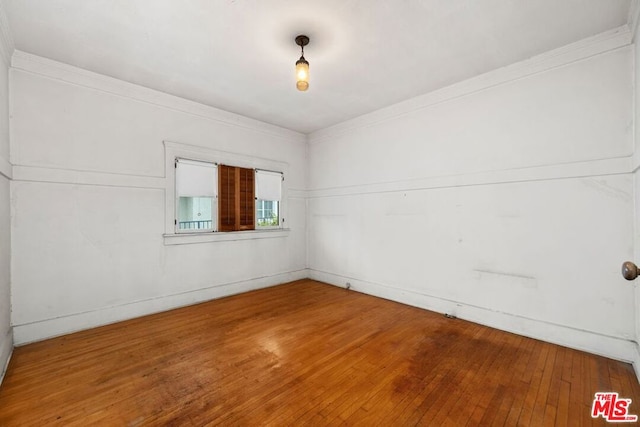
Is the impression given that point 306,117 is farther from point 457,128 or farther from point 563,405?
point 563,405

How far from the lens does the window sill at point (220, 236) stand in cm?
415

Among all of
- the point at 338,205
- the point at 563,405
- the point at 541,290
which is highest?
the point at 338,205

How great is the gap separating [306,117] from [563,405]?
16.0 feet

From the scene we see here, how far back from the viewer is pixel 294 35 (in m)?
2.72

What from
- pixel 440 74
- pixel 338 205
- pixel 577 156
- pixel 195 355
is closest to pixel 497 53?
pixel 440 74

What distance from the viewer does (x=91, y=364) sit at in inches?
103

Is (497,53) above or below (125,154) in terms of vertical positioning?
above

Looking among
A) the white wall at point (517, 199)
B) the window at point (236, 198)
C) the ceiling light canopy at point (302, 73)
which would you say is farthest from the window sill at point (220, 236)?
the ceiling light canopy at point (302, 73)

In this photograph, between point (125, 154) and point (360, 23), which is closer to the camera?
point (360, 23)

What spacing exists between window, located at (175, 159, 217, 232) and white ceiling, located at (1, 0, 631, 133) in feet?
3.83

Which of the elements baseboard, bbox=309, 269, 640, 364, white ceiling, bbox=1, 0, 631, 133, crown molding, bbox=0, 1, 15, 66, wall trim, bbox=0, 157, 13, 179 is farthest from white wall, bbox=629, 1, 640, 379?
wall trim, bbox=0, 157, 13, 179

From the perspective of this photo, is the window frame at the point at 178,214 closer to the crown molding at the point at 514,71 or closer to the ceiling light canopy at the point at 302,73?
the ceiling light canopy at the point at 302,73

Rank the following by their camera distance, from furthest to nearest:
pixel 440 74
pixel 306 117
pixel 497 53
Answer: pixel 306 117 < pixel 440 74 < pixel 497 53

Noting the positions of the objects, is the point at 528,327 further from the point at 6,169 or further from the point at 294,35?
the point at 6,169
